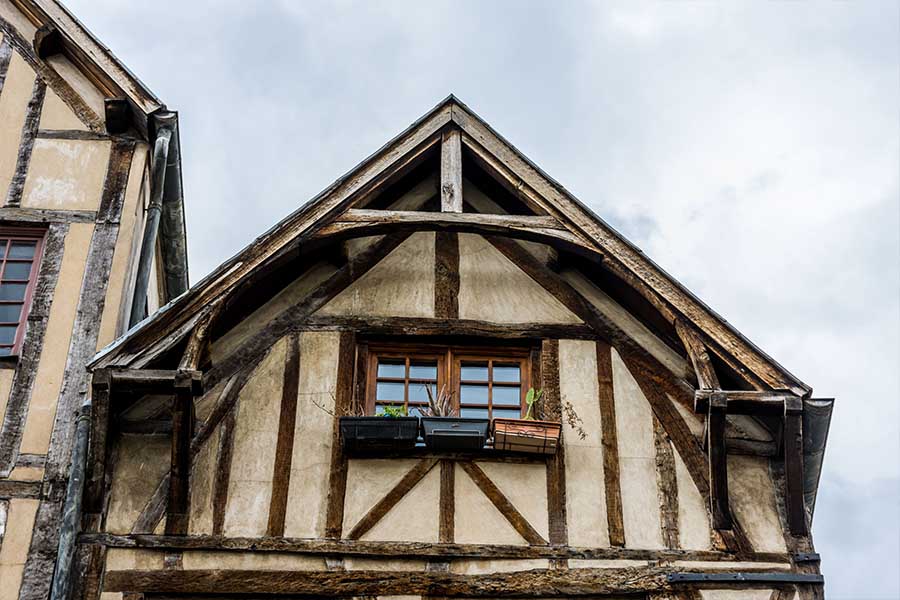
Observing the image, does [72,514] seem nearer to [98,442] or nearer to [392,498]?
[98,442]

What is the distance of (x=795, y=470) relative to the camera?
32.2ft

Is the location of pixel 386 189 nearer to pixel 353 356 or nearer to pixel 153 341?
pixel 353 356

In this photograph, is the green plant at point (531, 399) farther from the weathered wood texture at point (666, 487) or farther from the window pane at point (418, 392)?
the weathered wood texture at point (666, 487)

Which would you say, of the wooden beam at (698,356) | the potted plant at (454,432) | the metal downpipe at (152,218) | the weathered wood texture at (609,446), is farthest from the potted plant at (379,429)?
the metal downpipe at (152,218)

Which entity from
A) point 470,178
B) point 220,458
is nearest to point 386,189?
point 470,178

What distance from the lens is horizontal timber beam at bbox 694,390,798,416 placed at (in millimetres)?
9742

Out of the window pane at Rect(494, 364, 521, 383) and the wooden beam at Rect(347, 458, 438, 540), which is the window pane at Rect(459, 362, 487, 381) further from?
the wooden beam at Rect(347, 458, 438, 540)

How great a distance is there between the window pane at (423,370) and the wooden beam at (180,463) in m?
1.80

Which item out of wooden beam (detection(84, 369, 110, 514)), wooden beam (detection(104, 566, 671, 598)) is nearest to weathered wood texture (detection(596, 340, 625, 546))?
wooden beam (detection(104, 566, 671, 598))

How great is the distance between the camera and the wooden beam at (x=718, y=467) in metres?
9.77

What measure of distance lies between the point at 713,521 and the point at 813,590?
31.1 inches

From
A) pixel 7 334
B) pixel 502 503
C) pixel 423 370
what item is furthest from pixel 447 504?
pixel 7 334

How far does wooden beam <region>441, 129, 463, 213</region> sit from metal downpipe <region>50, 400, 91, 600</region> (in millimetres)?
3007

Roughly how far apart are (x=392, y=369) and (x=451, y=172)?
1.58 m
